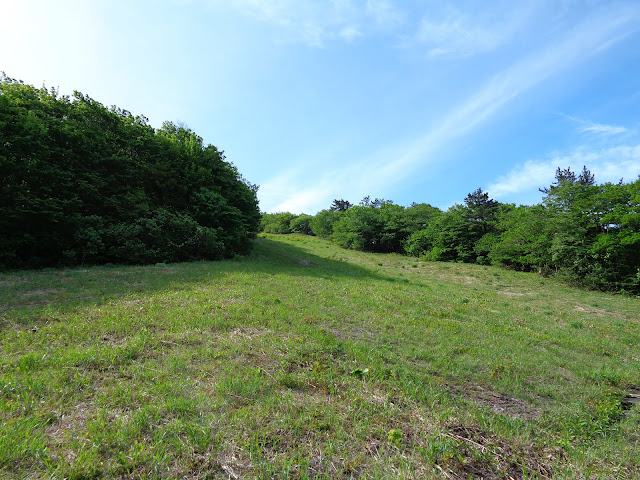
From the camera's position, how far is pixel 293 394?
3605 millimetres

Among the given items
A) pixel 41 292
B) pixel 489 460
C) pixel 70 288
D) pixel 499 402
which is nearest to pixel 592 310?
pixel 499 402

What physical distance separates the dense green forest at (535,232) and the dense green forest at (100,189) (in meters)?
25.0

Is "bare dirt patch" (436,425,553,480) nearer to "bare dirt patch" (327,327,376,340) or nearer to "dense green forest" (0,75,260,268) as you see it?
"bare dirt patch" (327,327,376,340)

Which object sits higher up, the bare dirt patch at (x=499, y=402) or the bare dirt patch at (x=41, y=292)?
the bare dirt patch at (x=499, y=402)

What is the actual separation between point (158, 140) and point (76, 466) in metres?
22.6

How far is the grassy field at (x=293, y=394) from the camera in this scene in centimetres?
246

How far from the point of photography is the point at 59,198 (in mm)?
13766

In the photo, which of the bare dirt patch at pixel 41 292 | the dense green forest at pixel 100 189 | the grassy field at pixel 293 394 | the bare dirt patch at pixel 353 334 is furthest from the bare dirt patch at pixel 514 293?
the bare dirt patch at pixel 41 292

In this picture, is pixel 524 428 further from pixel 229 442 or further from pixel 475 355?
pixel 229 442

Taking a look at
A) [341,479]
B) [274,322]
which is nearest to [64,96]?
[274,322]

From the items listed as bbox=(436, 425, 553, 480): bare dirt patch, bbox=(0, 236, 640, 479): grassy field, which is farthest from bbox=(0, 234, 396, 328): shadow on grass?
bbox=(436, 425, 553, 480): bare dirt patch

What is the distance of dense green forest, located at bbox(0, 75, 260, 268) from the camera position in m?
12.5

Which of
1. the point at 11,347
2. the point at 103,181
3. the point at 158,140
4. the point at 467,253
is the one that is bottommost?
the point at 11,347

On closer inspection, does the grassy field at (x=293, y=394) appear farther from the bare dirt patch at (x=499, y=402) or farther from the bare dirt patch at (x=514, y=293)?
the bare dirt patch at (x=514, y=293)
